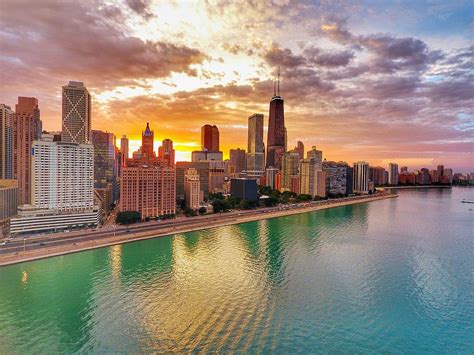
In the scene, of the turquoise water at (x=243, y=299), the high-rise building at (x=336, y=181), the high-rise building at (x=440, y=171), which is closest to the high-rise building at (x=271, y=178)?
the high-rise building at (x=336, y=181)

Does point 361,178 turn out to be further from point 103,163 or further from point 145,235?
point 145,235

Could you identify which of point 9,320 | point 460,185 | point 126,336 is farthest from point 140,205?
point 460,185

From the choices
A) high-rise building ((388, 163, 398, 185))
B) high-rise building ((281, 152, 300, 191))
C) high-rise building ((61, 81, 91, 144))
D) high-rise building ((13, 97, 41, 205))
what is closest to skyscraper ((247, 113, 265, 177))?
high-rise building ((281, 152, 300, 191))

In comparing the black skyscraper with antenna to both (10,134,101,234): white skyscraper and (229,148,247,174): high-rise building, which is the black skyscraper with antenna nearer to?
(229,148,247,174): high-rise building

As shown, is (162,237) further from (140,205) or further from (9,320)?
(9,320)

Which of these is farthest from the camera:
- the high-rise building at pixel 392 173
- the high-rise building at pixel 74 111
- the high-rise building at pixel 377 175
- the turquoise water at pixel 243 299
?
the high-rise building at pixel 392 173

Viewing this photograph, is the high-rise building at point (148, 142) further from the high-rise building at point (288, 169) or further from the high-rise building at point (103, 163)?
the high-rise building at point (288, 169)
